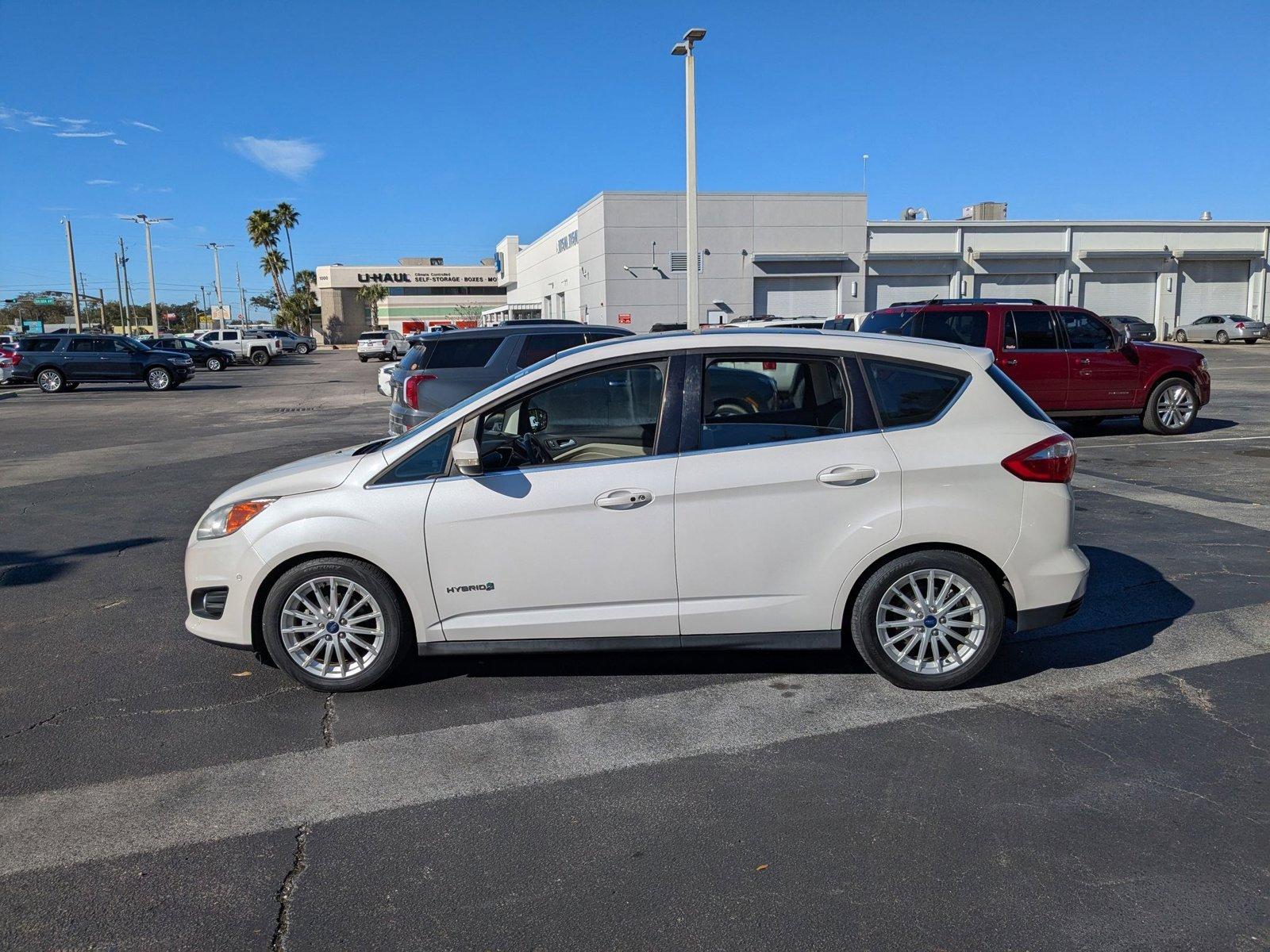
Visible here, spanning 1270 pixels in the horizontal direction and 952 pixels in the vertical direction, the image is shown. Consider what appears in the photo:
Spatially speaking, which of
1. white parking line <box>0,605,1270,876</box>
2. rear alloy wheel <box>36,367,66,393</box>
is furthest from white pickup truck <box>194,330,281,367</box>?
white parking line <box>0,605,1270,876</box>

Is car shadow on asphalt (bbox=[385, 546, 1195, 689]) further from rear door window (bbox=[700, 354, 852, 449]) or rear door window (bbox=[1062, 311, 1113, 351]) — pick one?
rear door window (bbox=[1062, 311, 1113, 351])

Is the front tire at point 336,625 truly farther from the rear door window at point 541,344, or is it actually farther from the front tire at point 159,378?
the front tire at point 159,378

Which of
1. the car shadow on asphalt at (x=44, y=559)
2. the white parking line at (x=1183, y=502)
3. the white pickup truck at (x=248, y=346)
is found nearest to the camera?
the car shadow on asphalt at (x=44, y=559)

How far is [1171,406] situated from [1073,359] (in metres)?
1.88

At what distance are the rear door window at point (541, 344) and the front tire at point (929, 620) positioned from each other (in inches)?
293

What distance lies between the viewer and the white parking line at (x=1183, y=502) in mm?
8562

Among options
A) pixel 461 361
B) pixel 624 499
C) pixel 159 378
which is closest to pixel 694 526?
pixel 624 499

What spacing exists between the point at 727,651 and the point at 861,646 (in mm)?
655

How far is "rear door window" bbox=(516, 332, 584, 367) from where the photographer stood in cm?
1169

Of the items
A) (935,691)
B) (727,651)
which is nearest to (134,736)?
(727,651)

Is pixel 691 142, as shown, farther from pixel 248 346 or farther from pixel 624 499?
pixel 248 346

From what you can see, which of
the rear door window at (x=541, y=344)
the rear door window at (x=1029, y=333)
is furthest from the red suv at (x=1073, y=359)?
the rear door window at (x=541, y=344)

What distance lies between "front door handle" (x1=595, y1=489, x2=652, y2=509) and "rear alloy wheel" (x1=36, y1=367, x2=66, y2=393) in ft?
104

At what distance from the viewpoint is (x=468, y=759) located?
13.8 feet
